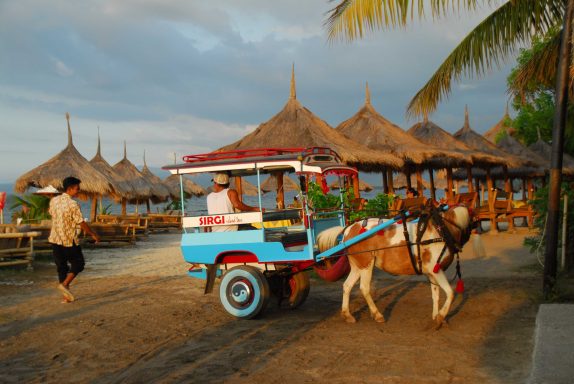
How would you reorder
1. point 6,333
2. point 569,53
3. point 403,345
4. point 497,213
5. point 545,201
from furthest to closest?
point 497,213 < point 545,201 < point 569,53 < point 6,333 < point 403,345

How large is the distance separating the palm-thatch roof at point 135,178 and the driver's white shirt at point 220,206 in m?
24.9

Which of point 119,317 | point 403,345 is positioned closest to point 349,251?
point 403,345

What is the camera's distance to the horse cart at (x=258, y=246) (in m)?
7.92

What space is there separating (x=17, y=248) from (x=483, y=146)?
63.4 ft

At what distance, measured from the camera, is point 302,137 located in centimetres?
1817

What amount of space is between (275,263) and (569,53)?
527 cm

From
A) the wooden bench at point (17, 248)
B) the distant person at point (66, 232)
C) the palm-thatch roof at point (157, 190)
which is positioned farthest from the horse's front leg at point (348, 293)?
the palm-thatch roof at point (157, 190)

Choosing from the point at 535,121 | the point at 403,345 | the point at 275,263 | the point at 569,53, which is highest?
the point at 535,121

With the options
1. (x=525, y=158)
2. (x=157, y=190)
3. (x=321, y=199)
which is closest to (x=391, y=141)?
(x=525, y=158)

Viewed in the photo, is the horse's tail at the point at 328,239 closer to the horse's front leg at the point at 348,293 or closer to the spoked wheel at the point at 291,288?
the horse's front leg at the point at 348,293

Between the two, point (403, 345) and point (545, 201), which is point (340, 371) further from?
point (545, 201)

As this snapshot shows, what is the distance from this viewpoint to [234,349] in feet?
21.0

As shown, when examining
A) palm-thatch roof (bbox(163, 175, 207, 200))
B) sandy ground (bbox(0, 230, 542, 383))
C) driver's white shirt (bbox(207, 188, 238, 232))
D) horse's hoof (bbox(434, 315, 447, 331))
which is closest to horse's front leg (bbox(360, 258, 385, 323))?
sandy ground (bbox(0, 230, 542, 383))

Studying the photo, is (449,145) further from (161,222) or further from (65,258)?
(65,258)
